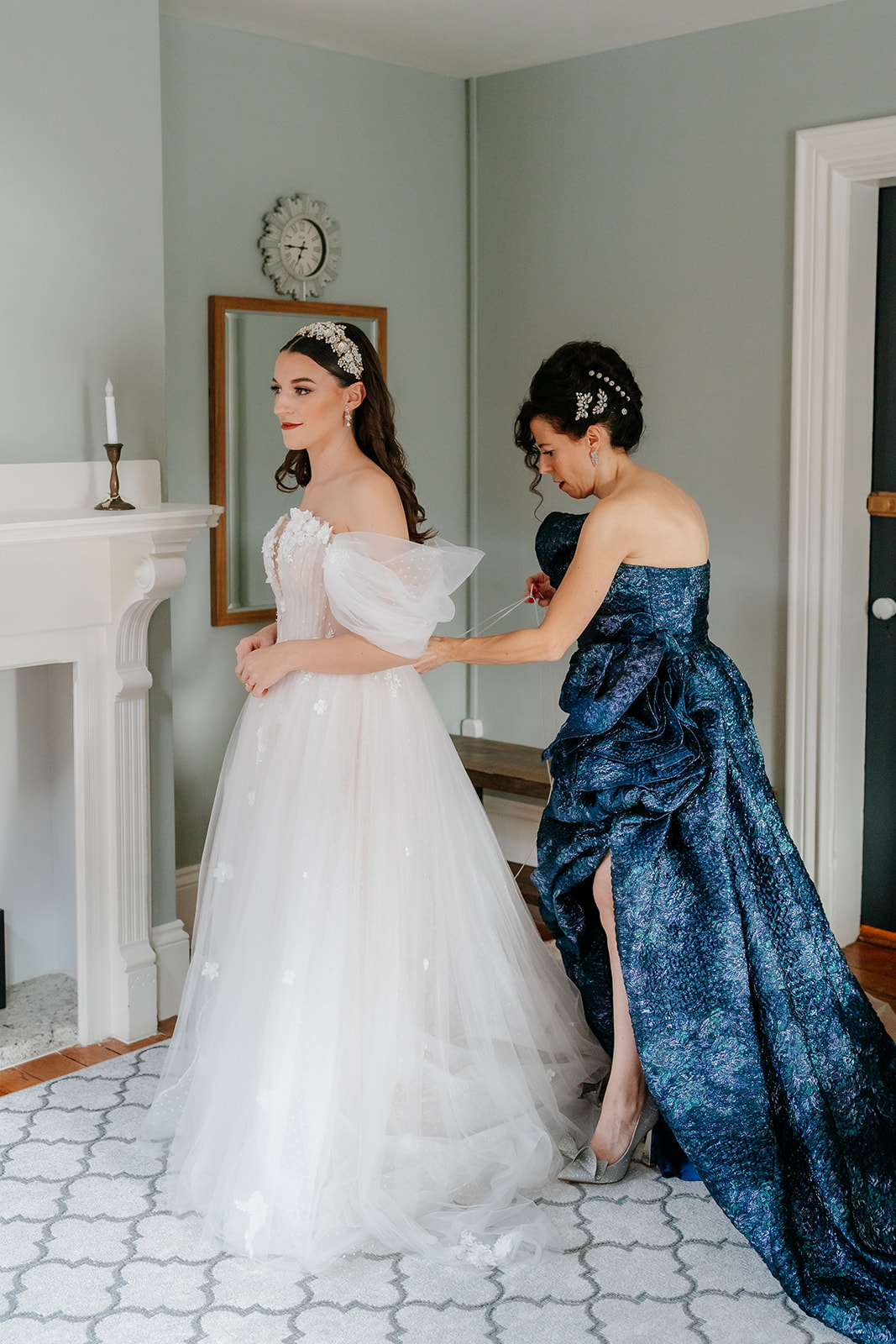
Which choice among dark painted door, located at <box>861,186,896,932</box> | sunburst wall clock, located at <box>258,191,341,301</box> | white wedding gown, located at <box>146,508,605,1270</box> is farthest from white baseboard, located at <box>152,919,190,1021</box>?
dark painted door, located at <box>861,186,896,932</box>

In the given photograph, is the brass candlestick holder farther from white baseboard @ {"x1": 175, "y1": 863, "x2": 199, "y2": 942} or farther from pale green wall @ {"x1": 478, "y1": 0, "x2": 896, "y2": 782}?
pale green wall @ {"x1": 478, "y1": 0, "x2": 896, "y2": 782}

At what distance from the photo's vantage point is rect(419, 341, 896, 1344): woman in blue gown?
238 cm

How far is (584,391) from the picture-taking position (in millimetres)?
2527

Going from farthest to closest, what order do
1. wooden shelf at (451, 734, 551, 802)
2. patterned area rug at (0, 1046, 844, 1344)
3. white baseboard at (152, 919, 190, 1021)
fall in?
wooden shelf at (451, 734, 551, 802) → white baseboard at (152, 919, 190, 1021) → patterned area rug at (0, 1046, 844, 1344)

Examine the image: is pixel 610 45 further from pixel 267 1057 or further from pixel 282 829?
pixel 267 1057

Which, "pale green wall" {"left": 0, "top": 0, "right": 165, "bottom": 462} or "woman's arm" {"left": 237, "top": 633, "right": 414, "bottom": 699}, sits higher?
"pale green wall" {"left": 0, "top": 0, "right": 165, "bottom": 462}

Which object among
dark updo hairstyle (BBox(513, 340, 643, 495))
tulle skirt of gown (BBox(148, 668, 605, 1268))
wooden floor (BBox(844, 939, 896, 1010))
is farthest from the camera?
wooden floor (BBox(844, 939, 896, 1010))

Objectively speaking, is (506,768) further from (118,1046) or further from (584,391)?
(584,391)

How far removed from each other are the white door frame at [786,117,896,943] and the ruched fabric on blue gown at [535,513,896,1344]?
1.06 metres

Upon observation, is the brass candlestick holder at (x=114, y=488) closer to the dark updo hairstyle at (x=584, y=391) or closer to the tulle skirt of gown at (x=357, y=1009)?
the tulle skirt of gown at (x=357, y=1009)

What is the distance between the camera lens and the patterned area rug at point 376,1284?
2.09m

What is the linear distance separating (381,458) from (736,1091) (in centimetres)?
136

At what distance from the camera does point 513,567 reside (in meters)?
4.36

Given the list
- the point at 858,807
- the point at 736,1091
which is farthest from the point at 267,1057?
the point at 858,807
